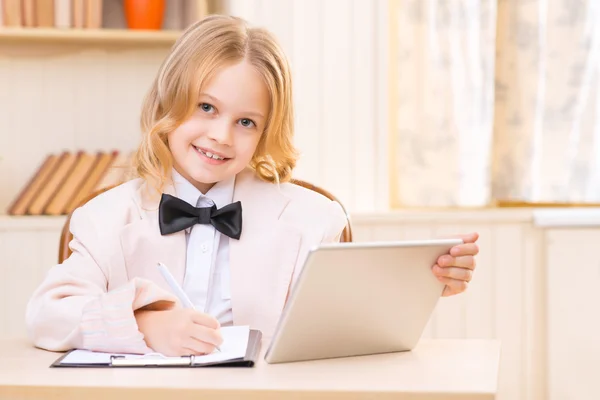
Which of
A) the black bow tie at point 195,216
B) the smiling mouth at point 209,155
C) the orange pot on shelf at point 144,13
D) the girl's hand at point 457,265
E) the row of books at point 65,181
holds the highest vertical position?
the orange pot on shelf at point 144,13

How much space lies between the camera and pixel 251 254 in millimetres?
1553

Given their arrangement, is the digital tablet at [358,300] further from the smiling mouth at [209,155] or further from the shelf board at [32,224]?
the shelf board at [32,224]

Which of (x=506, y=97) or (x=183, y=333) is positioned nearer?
(x=183, y=333)

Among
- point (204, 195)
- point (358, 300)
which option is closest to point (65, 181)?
point (204, 195)

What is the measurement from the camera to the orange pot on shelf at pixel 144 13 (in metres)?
2.77

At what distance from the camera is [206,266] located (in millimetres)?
1543

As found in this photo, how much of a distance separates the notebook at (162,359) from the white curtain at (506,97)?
5.69 ft

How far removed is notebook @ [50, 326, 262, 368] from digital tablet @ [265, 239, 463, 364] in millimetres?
41

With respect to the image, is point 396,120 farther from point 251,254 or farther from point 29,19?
point 251,254

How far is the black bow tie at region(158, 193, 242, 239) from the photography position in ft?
4.97

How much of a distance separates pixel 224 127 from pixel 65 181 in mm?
1338

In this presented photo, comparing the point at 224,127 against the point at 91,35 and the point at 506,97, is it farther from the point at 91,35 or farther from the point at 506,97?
the point at 506,97

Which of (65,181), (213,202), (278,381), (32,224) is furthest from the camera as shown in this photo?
(65,181)

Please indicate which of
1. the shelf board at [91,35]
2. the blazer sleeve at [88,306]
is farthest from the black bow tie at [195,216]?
the shelf board at [91,35]
